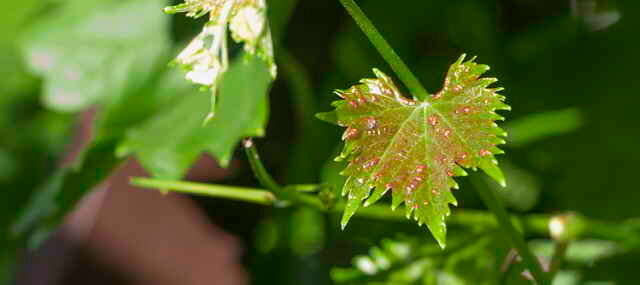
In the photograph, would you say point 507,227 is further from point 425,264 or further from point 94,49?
point 94,49

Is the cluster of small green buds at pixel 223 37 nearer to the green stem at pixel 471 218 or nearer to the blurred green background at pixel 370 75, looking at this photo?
the green stem at pixel 471 218

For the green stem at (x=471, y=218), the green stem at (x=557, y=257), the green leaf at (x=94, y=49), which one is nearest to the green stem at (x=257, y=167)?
the green stem at (x=471, y=218)

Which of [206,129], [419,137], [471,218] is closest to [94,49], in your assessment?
[206,129]

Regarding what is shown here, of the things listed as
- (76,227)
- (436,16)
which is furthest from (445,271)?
(76,227)

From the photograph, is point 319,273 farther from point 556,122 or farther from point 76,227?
point 76,227

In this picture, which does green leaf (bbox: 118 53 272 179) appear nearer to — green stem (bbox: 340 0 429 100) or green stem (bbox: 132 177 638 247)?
green stem (bbox: 132 177 638 247)

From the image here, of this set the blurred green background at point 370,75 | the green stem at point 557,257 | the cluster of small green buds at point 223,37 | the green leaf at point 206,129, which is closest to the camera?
the cluster of small green buds at point 223,37

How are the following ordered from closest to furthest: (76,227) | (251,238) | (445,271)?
(445,271), (251,238), (76,227)
